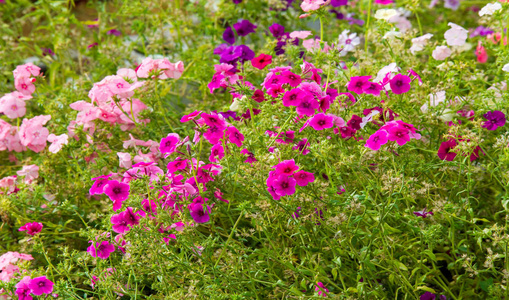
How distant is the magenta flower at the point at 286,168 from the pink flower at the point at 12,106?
1.43 metres

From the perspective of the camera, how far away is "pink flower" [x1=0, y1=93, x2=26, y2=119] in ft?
7.41

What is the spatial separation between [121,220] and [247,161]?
1.39ft

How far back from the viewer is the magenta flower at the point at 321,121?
150 cm

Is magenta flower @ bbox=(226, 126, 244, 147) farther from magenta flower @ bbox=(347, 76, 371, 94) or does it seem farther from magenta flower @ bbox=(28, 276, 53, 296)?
magenta flower @ bbox=(28, 276, 53, 296)

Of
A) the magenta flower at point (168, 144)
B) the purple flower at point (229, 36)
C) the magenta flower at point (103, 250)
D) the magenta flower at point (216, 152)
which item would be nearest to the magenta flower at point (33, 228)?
the magenta flower at point (103, 250)

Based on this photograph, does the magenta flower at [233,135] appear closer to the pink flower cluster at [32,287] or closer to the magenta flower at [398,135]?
the magenta flower at [398,135]

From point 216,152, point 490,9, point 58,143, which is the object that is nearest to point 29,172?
point 58,143

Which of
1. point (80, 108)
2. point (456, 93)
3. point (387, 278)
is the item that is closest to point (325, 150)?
point (387, 278)

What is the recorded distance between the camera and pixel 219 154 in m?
1.67

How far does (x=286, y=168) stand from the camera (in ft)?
4.53

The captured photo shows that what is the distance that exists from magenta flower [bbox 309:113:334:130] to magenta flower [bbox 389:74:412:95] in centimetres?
26

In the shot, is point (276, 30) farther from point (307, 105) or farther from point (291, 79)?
point (307, 105)

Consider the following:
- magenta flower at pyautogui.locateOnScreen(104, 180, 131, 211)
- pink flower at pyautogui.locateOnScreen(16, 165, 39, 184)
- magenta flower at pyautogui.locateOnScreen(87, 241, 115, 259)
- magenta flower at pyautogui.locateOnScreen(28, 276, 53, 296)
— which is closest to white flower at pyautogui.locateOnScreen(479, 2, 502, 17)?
magenta flower at pyautogui.locateOnScreen(104, 180, 131, 211)

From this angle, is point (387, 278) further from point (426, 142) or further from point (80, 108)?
point (80, 108)
